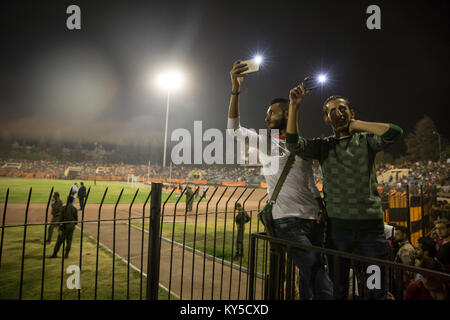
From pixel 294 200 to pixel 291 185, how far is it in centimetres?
13

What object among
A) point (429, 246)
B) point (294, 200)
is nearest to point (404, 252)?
point (429, 246)

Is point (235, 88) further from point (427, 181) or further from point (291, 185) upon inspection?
point (427, 181)

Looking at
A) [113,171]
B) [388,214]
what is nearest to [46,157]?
[113,171]

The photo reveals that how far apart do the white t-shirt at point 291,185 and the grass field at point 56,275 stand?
3566 millimetres

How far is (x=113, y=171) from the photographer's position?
9219 cm

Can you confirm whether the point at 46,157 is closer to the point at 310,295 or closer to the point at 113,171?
the point at 113,171

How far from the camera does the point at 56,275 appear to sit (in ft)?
18.9

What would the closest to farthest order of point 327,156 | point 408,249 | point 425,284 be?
point 327,156
point 425,284
point 408,249

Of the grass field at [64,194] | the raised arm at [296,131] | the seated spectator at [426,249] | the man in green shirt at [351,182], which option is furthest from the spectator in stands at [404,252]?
the grass field at [64,194]

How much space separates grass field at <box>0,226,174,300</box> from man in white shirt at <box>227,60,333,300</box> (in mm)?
3465

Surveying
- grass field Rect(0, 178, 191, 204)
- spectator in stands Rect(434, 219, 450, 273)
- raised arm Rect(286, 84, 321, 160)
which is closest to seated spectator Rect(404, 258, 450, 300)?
spectator in stands Rect(434, 219, 450, 273)

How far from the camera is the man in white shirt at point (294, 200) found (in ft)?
7.14
